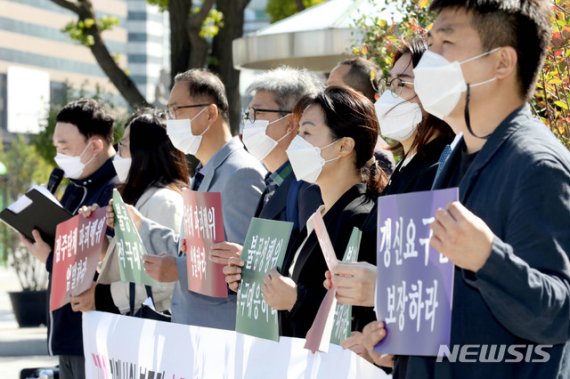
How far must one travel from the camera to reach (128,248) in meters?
5.69

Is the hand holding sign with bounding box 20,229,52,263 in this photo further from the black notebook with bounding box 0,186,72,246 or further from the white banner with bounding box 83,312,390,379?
the white banner with bounding box 83,312,390,379

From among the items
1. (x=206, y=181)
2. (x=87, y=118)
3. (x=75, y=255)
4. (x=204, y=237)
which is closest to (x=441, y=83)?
(x=204, y=237)

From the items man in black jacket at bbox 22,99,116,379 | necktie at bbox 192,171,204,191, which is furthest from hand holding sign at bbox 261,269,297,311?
man in black jacket at bbox 22,99,116,379

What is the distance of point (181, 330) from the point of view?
4965 mm

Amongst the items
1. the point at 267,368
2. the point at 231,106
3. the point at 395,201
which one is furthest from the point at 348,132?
the point at 231,106

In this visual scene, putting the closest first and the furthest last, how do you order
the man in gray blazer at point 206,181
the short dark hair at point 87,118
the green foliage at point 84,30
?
the man in gray blazer at point 206,181 < the short dark hair at point 87,118 < the green foliage at point 84,30

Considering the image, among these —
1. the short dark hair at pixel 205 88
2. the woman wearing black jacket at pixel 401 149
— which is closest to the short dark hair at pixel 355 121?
the woman wearing black jacket at pixel 401 149

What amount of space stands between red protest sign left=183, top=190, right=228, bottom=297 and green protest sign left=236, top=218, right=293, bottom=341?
480mm

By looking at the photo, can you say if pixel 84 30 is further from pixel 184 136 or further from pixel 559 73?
pixel 559 73

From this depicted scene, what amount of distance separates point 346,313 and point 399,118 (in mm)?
850

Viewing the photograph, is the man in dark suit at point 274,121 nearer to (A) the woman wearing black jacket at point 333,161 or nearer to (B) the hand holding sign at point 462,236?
(A) the woman wearing black jacket at point 333,161

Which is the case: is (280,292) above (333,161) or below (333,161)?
below

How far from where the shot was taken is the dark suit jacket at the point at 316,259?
4227 millimetres

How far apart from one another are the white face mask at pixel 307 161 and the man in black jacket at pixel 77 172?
212 centimetres
